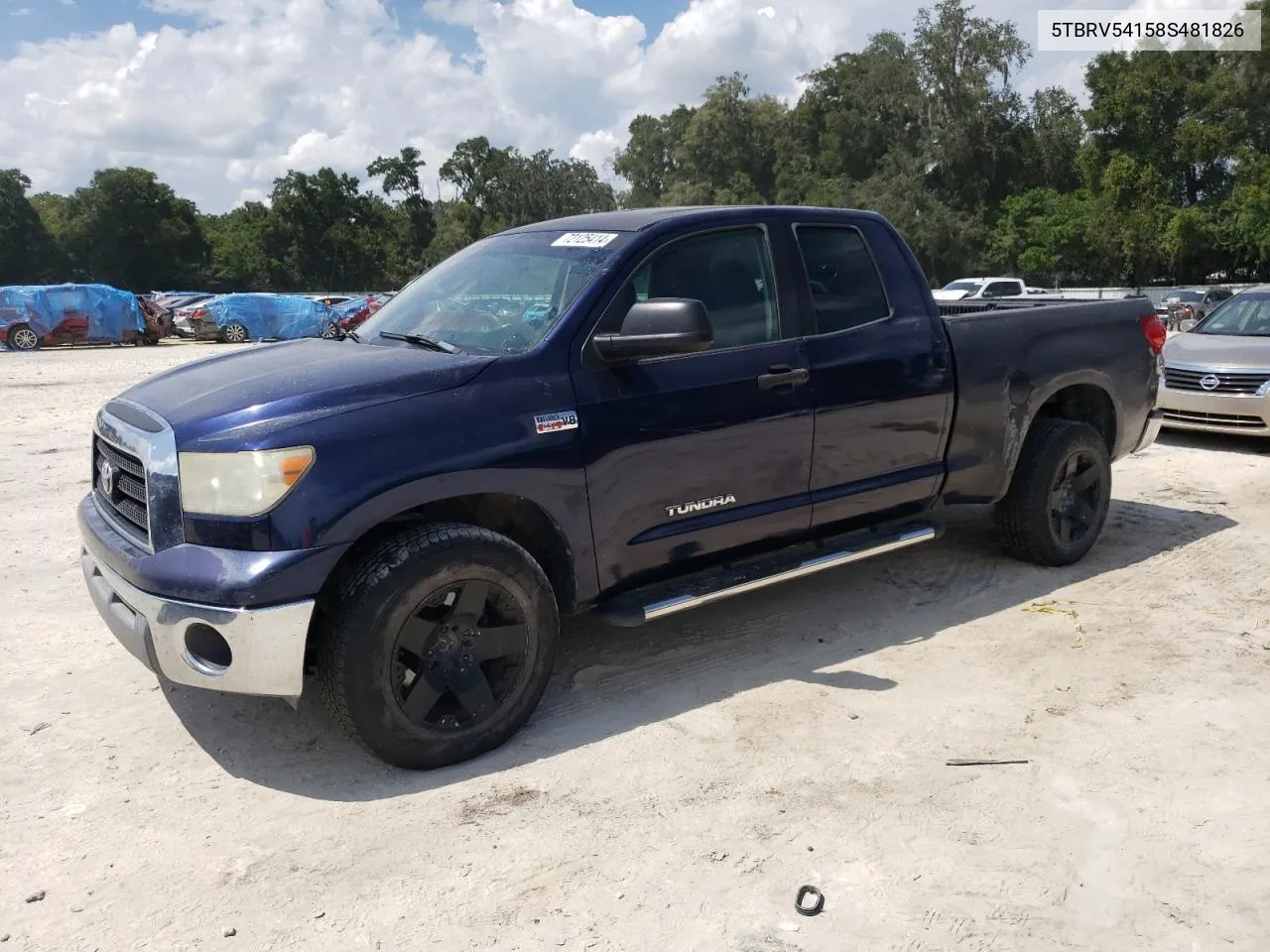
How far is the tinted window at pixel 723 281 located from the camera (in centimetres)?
414

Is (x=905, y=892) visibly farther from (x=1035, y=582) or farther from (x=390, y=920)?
(x=1035, y=582)

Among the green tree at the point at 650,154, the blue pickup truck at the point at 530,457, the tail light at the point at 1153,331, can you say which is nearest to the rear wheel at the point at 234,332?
the blue pickup truck at the point at 530,457

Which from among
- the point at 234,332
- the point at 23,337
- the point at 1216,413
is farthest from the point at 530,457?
the point at 234,332

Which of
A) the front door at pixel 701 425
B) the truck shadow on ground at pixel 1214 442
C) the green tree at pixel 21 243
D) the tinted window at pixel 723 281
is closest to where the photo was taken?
the front door at pixel 701 425

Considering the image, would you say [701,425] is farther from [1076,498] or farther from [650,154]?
[650,154]

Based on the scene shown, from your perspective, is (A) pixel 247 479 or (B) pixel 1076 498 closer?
(A) pixel 247 479

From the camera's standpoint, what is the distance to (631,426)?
3.86m

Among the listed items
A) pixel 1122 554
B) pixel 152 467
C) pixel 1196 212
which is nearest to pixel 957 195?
pixel 1196 212

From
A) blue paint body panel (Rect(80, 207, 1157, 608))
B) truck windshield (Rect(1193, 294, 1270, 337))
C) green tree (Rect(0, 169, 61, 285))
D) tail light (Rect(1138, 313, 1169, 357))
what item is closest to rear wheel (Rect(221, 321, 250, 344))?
truck windshield (Rect(1193, 294, 1270, 337))

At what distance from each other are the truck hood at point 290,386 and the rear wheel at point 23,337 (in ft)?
96.7

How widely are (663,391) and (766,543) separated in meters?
0.89

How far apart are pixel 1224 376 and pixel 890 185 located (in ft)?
169

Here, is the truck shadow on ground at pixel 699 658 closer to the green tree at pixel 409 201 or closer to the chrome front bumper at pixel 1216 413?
the chrome front bumper at pixel 1216 413

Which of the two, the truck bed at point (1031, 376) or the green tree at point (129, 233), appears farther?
the green tree at point (129, 233)
